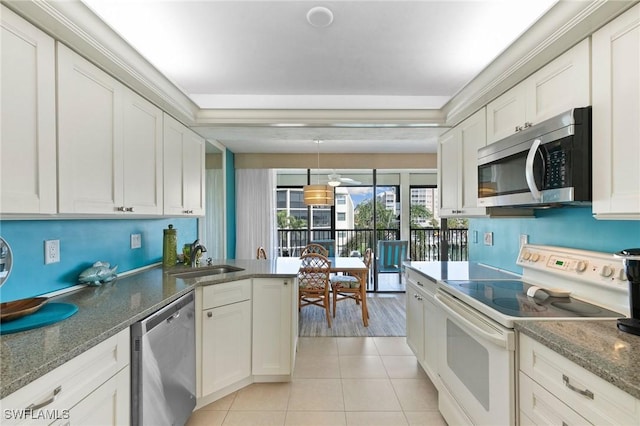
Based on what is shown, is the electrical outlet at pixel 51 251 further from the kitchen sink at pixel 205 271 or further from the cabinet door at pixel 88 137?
the kitchen sink at pixel 205 271

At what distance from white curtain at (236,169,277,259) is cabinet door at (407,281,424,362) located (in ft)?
9.80

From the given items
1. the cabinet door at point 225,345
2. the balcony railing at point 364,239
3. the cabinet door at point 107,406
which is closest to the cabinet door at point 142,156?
the cabinet door at point 225,345

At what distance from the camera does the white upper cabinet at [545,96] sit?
51.5 inches

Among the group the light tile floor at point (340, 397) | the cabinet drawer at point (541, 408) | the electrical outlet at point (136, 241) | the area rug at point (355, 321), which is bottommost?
the area rug at point (355, 321)

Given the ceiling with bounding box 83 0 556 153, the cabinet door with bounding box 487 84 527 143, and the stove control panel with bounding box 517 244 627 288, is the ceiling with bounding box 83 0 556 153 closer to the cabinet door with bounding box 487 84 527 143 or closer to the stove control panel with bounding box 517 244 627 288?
the cabinet door with bounding box 487 84 527 143

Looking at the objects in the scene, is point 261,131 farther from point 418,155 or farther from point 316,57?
point 418,155

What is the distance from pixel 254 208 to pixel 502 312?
14.1 ft

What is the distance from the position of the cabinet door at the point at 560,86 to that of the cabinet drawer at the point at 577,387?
3.70 ft

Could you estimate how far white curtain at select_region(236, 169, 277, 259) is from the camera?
502 centimetres

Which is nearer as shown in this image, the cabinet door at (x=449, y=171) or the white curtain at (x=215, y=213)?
the cabinet door at (x=449, y=171)

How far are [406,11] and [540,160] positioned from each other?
107 cm

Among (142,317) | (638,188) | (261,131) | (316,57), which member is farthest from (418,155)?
(142,317)

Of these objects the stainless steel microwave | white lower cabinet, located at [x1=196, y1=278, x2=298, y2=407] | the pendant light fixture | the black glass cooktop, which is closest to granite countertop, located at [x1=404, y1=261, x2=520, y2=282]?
the black glass cooktop

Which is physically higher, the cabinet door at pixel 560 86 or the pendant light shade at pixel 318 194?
the cabinet door at pixel 560 86
